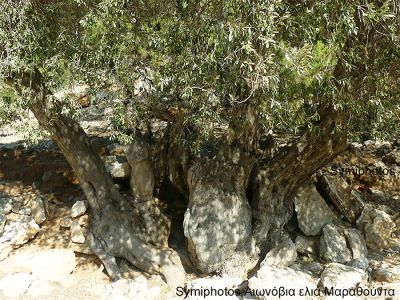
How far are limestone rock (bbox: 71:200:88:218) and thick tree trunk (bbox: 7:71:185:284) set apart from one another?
38 cm

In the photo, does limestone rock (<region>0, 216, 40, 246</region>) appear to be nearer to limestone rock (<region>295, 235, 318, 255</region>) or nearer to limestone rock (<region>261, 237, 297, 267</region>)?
limestone rock (<region>261, 237, 297, 267</region>)

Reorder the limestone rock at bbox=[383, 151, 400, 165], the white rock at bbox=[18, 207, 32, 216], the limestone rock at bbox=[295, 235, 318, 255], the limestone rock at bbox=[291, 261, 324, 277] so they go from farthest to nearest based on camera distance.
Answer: the limestone rock at bbox=[383, 151, 400, 165] < the white rock at bbox=[18, 207, 32, 216] < the limestone rock at bbox=[295, 235, 318, 255] < the limestone rock at bbox=[291, 261, 324, 277]

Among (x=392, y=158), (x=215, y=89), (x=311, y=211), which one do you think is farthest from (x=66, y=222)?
(x=392, y=158)

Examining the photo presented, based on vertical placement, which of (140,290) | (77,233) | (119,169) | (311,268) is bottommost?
(140,290)

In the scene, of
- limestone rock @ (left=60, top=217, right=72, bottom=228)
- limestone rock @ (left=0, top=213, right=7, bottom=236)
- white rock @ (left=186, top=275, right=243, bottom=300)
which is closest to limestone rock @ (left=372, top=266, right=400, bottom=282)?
white rock @ (left=186, top=275, right=243, bottom=300)

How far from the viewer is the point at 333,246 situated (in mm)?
9055

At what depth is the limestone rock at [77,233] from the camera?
9.52 meters

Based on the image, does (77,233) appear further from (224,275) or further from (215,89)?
(215,89)

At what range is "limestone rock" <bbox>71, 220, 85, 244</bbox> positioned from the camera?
952 centimetres

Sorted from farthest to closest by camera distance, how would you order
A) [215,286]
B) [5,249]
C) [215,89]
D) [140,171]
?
1. [5,249]
2. [140,171]
3. [215,286]
4. [215,89]

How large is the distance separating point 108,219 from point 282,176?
334 cm

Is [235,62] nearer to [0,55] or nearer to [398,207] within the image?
[0,55]

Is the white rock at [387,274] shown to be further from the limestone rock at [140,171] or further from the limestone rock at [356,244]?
the limestone rock at [140,171]

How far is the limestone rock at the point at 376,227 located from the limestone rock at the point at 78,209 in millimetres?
5526
